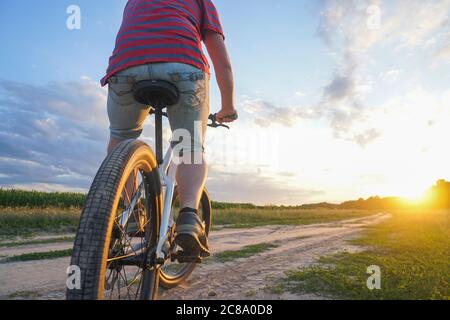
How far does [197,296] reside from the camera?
3102mm

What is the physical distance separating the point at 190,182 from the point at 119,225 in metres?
0.67

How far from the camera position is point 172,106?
2.67m

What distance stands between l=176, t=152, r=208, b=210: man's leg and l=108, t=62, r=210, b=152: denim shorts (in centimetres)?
14

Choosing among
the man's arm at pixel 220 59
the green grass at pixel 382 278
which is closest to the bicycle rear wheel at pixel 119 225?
the man's arm at pixel 220 59

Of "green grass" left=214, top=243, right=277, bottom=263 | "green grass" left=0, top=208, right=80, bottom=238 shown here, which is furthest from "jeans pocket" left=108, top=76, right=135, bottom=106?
Result: "green grass" left=0, top=208, right=80, bottom=238

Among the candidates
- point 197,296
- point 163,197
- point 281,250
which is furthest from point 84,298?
point 281,250

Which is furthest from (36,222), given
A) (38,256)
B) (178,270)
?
(178,270)

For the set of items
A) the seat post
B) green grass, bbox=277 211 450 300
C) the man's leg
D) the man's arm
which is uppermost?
the man's arm

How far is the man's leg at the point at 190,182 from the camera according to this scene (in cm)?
270

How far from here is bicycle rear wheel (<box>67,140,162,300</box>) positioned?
173cm

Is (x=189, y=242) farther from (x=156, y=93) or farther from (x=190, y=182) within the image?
(x=156, y=93)

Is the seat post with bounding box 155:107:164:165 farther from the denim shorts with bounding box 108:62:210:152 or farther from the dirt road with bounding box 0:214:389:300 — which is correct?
the dirt road with bounding box 0:214:389:300

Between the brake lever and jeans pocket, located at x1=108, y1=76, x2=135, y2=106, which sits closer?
jeans pocket, located at x1=108, y1=76, x2=135, y2=106

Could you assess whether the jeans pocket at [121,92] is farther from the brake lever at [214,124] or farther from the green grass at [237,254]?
the green grass at [237,254]
